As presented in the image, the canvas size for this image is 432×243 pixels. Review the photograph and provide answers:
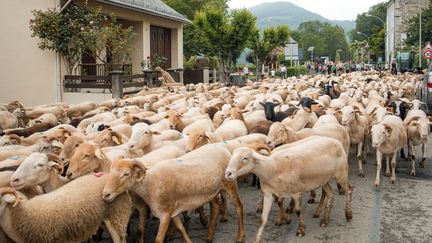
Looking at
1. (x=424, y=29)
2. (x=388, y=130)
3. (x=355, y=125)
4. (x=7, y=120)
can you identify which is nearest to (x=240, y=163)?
(x=388, y=130)

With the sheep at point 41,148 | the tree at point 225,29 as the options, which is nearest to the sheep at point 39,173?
the sheep at point 41,148

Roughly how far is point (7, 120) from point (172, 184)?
7.41m

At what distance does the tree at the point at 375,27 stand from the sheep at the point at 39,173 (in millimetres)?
83849

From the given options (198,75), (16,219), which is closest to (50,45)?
(198,75)

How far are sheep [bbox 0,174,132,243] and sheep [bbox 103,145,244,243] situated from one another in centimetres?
22

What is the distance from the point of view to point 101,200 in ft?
18.3

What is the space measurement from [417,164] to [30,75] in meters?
14.4

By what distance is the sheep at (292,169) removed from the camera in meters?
6.35

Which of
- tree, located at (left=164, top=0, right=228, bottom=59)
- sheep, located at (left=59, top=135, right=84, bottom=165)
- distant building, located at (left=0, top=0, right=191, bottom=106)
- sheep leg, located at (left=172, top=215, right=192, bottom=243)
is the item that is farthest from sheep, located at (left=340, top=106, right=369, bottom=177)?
tree, located at (left=164, top=0, right=228, bottom=59)

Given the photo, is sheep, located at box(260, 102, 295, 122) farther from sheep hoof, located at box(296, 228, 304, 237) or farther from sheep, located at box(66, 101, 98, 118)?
sheep, located at box(66, 101, 98, 118)

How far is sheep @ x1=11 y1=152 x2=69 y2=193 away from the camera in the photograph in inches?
220

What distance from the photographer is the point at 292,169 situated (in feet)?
21.7

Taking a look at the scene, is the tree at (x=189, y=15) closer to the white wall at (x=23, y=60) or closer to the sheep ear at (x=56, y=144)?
the white wall at (x=23, y=60)

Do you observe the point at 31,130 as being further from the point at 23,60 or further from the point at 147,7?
the point at 147,7
